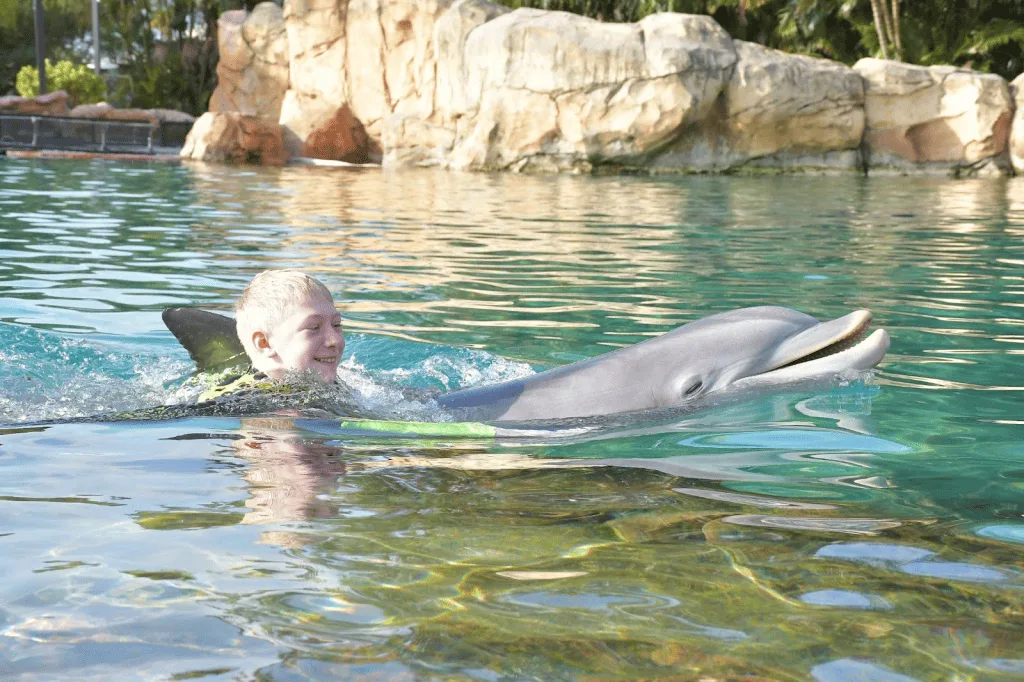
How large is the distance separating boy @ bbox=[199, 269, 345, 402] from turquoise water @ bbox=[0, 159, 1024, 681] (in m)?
0.26

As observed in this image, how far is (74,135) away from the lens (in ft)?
79.2

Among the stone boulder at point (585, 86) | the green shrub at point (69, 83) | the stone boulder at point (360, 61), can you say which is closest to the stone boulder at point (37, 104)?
Answer: the green shrub at point (69, 83)

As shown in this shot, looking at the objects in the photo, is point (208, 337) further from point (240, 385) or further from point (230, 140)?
point (230, 140)

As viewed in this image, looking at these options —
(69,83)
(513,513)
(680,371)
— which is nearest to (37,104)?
(69,83)

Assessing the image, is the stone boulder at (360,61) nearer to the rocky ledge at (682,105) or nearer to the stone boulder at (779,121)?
the rocky ledge at (682,105)

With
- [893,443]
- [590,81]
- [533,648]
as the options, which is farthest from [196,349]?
[590,81]

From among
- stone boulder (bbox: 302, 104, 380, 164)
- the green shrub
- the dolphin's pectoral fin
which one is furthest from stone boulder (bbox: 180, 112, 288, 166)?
the dolphin's pectoral fin

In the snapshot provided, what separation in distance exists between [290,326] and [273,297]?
11 cm

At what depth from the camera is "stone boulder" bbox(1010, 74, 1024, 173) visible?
21.3 m

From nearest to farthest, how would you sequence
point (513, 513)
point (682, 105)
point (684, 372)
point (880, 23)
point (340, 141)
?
point (513, 513), point (684, 372), point (682, 105), point (880, 23), point (340, 141)

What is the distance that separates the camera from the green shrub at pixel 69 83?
31734mm

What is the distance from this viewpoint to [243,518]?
273 centimetres

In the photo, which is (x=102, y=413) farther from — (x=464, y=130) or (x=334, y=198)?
(x=464, y=130)

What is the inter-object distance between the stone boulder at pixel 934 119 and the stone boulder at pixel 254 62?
13332 millimetres
